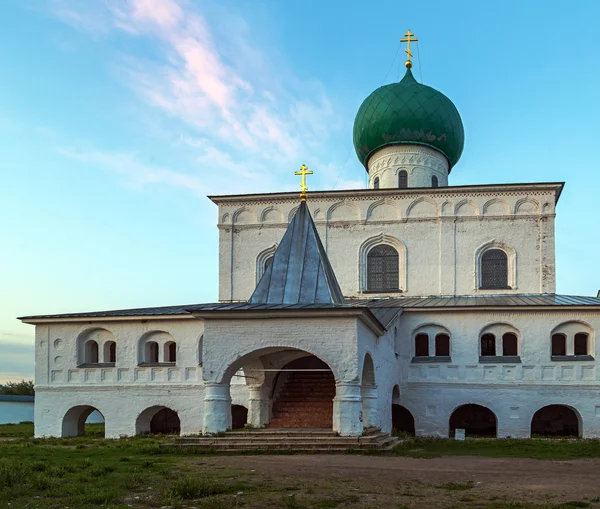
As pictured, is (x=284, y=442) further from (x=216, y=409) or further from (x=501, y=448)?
(x=501, y=448)

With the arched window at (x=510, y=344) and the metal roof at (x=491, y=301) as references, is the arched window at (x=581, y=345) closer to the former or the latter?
the metal roof at (x=491, y=301)

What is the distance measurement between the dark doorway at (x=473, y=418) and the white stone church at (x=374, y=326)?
4 cm

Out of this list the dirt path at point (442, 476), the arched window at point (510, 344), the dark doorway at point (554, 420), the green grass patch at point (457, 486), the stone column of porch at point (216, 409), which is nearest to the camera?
the dirt path at point (442, 476)

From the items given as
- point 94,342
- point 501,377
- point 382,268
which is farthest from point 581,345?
point 94,342

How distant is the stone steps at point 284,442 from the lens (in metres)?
12.4

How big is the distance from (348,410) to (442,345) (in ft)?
22.4

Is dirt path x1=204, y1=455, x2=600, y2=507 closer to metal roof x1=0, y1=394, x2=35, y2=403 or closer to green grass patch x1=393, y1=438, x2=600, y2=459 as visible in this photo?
green grass patch x1=393, y1=438, x2=600, y2=459

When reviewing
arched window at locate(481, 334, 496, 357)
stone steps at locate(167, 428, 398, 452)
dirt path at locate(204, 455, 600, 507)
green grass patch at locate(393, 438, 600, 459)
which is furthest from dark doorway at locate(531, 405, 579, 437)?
dirt path at locate(204, 455, 600, 507)

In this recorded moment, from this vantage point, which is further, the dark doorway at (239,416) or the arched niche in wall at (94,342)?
the dark doorway at (239,416)

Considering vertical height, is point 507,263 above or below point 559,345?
above

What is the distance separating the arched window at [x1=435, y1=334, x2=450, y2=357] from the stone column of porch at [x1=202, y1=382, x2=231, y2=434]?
742cm

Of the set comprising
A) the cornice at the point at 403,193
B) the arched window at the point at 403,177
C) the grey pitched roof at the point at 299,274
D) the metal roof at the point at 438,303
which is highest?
the arched window at the point at 403,177

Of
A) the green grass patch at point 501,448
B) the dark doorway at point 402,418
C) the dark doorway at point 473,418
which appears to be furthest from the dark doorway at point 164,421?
the green grass patch at point 501,448

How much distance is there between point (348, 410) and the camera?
1316cm
